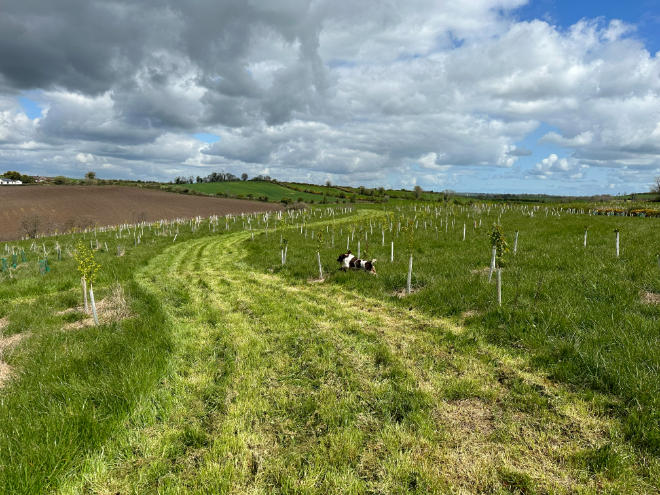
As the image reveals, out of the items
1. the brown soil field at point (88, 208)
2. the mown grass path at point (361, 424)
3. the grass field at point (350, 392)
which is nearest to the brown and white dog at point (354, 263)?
the grass field at point (350, 392)

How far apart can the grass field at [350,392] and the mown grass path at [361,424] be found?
0.03 metres

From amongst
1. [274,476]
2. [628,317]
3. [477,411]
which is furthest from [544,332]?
[274,476]

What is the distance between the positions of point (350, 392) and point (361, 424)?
77 centimetres

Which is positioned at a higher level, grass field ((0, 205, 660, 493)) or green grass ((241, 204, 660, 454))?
green grass ((241, 204, 660, 454))

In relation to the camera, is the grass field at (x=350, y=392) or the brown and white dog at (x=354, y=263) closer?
the grass field at (x=350, y=392)

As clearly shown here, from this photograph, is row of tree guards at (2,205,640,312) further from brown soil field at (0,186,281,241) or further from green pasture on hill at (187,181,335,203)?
green pasture on hill at (187,181,335,203)

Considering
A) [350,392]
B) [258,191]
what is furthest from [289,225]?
[258,191]

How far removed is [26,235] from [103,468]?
47.4 m

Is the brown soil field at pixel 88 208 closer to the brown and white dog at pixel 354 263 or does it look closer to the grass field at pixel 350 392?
the grass field at pixel 350 392

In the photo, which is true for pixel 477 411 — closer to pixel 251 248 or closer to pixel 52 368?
pixel 52 368

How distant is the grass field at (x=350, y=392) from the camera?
3768mm

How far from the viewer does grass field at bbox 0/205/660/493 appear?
377cm

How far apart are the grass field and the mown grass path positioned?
0.08 ft

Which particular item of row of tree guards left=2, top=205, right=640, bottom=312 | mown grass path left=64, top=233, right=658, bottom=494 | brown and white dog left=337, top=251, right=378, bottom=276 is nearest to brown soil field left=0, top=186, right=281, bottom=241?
row of tree guards left=2, top=205, right=640, bottom=312
